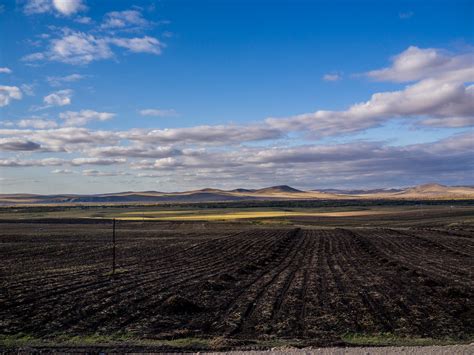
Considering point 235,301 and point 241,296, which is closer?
point 235,301

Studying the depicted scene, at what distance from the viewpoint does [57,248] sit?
42094 mm

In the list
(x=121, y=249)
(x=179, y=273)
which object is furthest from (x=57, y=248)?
(x=179, y=273)

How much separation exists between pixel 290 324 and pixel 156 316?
446cm

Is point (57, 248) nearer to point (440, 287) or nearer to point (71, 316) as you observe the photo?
point (71, 316)

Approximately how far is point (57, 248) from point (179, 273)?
21286 millimetres

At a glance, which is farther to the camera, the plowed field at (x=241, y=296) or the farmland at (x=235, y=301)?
the plowed field at (x=241, y=296)

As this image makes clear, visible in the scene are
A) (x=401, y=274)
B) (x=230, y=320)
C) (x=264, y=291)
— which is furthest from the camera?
(x=401, y=274)

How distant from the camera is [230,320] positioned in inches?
570

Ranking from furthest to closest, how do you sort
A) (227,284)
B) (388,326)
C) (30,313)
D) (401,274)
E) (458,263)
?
(458,263) → (401,274) → (227,284) → (30,313) → (388,326)

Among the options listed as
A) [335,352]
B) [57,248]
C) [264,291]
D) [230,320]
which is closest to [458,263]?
[264,291]

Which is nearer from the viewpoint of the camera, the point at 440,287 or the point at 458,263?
the point at 440,287

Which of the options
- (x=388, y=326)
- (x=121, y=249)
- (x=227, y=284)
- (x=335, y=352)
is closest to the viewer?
(x=335, y=352)

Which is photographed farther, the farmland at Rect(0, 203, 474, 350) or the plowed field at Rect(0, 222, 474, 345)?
the plowed field at Rect(0, 222, 474, 345)

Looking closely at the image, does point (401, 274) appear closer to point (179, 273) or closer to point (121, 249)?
point (179, 273)
